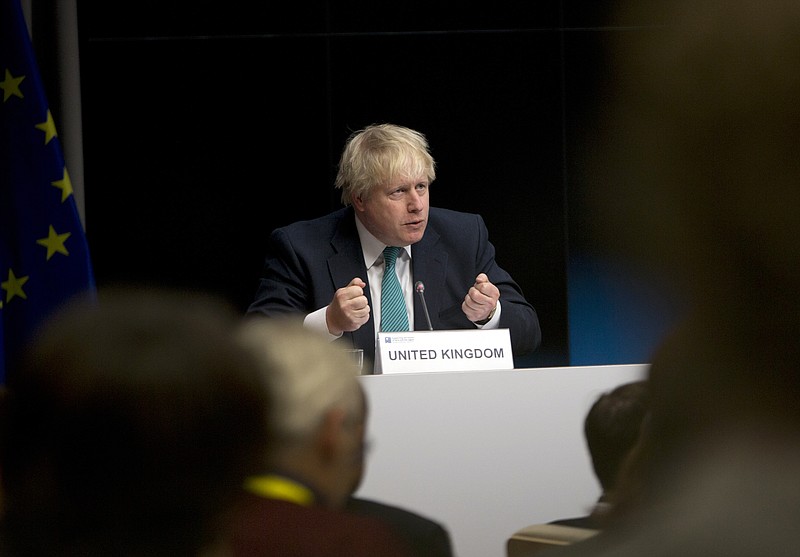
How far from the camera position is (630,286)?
18.6 inches

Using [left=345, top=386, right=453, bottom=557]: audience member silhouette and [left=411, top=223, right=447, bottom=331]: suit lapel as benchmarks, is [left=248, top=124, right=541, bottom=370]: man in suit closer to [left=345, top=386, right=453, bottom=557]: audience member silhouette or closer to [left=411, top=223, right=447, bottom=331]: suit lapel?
[left=411, top=223, right=447, bottom=331]: suit lapel

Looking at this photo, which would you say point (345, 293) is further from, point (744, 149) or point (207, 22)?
point (207, 22)

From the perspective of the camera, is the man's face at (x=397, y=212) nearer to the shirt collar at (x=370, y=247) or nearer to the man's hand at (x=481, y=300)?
the shirt collar at (x=370, y=247)

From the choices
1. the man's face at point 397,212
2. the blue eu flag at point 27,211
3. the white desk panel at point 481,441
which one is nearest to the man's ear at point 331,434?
the white desk panel at point 481,441

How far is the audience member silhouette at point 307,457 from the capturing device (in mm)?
617

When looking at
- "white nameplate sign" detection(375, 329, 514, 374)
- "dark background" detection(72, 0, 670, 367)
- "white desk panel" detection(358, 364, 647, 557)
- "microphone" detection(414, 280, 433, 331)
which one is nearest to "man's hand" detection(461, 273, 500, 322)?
"microphone" detection(414, 280, 433, 331)

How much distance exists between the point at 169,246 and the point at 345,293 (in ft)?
8.13

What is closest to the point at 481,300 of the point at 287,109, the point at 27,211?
the point at 27,211

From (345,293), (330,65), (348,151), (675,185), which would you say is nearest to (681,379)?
(675,185)

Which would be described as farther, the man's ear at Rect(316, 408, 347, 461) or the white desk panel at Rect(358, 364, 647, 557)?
the white desk panel at Rect(358, 364, 647, 557)

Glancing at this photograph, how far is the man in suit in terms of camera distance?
297 cm

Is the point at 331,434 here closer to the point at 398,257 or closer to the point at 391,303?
the point at 391,303

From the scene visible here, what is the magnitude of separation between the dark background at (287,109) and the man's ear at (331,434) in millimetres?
4151

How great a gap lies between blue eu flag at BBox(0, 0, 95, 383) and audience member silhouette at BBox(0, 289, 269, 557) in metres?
2.79
